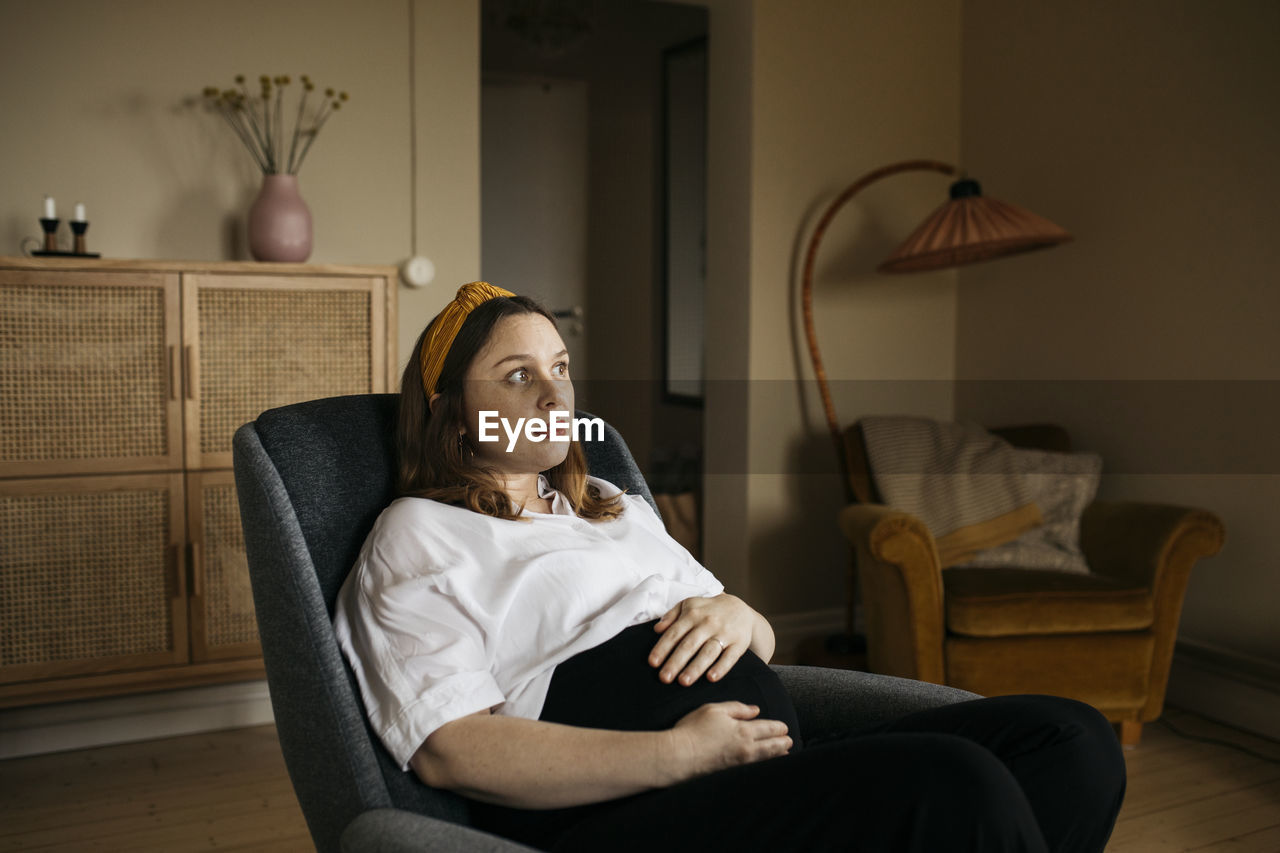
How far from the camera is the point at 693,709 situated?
1.20 metres

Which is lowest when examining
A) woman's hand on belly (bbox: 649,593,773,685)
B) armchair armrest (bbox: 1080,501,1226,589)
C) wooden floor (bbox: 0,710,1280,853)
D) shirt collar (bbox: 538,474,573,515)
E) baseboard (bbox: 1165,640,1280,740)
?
wooden floor (bbox: 0,710,1280,853)

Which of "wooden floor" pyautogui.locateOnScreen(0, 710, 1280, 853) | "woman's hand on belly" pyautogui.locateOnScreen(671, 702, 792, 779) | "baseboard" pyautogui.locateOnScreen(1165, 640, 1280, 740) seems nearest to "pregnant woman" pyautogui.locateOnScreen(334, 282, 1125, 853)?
"woman's hand on belly" pyautogui.locateOnScreen(671, 702, 792, 779)

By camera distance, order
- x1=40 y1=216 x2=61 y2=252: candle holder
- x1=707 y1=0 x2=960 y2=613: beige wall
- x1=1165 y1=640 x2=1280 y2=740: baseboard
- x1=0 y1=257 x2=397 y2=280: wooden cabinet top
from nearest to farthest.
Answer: x1=0 y1=257 x2=397 y2=280: wooden cabinet top < x1=40 y1=216 x2=61 y2=252: candle holder < x1=1165 y1=640 x2=1280 y2=740: baseboard < x1=707 y1=0 x2=960 y2=613: beige wall

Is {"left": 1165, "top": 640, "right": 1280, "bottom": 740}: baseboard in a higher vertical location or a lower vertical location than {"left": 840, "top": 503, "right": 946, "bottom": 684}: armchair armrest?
lower

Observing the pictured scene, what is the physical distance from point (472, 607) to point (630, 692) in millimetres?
215

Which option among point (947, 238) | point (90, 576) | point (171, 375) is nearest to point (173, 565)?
point (90, 576)

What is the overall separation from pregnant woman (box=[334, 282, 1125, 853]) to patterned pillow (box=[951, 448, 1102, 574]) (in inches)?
Result: 66.6

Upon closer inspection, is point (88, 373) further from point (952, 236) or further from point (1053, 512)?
point (1053, 512)

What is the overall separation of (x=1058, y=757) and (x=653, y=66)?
4.22 meters

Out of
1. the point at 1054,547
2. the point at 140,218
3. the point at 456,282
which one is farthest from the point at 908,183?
the point at 140,218

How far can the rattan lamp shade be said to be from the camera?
296 cm

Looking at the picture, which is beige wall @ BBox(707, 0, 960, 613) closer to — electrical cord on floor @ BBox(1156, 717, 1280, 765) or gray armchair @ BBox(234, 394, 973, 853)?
electrical cord on floor @ BBox(1156, 717, 1280, 765)

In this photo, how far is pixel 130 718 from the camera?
271 cm

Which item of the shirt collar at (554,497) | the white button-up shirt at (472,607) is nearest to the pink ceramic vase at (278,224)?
the shirt collar at (554,497)
